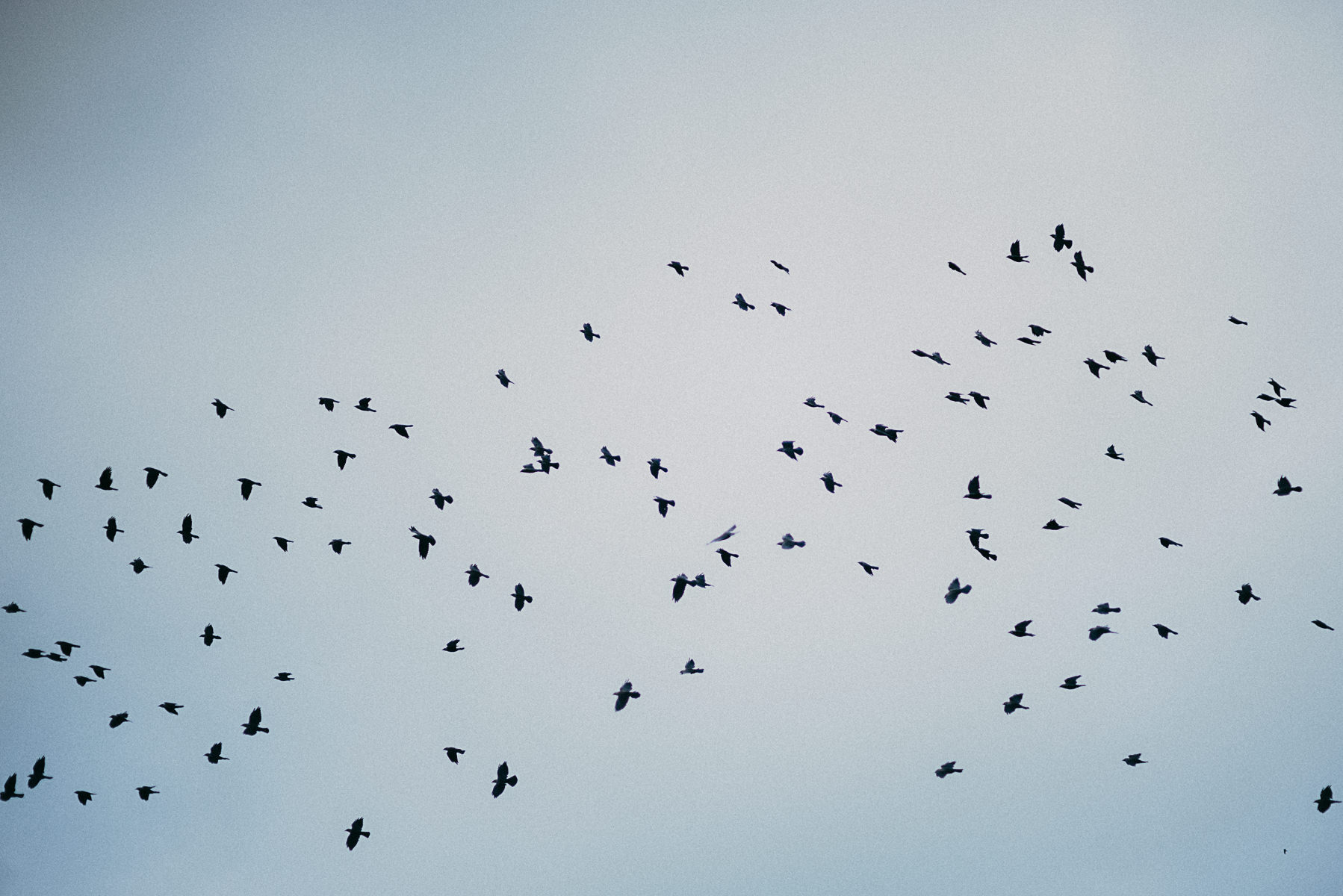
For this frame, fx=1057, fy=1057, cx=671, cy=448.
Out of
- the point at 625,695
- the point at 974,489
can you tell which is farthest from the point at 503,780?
the point at 974,489

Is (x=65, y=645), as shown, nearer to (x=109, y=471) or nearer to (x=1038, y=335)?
(x=109, y=471)

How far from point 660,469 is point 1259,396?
860 inches

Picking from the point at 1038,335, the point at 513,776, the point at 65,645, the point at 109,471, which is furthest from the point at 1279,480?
the point at 65,645

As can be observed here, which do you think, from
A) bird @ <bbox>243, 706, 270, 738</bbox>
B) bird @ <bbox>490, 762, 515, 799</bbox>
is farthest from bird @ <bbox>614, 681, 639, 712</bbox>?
bird @ <bbox>243, 706, 270, 738</bbox>

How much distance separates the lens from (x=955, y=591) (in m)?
37.4

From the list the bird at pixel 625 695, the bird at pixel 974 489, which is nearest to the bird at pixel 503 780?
the bird at pixel 625 695

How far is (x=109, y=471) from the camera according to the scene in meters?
37.3

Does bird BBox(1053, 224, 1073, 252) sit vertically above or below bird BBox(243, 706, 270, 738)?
above

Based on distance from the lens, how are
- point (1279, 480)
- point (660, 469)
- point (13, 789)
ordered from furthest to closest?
point (660, 469)
point (13, 789)
point (1279, 480)

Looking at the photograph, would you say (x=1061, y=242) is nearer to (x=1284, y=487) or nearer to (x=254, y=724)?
(x=1284, y=487)

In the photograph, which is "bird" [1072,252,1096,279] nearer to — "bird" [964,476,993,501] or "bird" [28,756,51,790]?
"bird" [964,476,993,501]

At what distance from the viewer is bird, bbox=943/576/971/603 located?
36.9 metres

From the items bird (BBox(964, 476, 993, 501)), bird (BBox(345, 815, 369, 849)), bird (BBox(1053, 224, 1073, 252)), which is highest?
bird (BBox(1053, 224, 1073, 252))

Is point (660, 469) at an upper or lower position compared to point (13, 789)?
upper
